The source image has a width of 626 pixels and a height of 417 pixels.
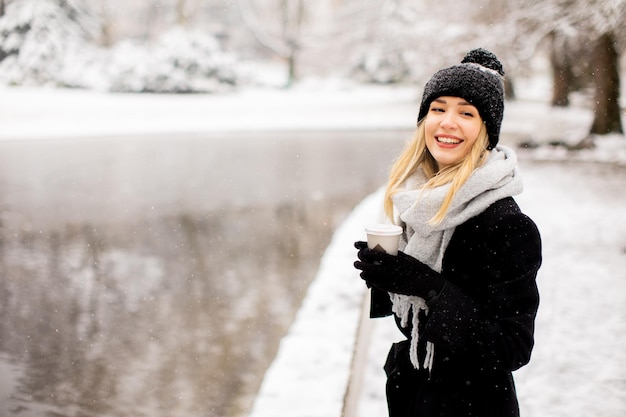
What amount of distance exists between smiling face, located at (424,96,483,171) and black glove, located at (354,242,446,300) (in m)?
0.36

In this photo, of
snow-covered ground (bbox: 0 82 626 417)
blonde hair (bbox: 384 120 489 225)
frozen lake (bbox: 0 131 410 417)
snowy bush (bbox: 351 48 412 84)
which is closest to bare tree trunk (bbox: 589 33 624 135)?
snow-covered ground (bbox: 0 82 626 417)

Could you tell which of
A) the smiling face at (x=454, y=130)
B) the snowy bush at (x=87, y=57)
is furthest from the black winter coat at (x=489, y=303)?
the snowy bush at (x=87, y=57)

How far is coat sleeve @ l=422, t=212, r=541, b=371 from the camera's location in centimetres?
168

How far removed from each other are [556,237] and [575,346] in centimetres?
321

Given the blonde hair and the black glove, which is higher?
the blonde hair

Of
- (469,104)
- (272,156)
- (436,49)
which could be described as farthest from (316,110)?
(469,104)

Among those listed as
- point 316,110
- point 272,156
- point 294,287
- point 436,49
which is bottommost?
point 294,287

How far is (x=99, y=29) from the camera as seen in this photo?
108 ft

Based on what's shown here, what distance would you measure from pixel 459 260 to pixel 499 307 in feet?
0.61

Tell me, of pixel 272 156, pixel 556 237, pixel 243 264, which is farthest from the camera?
pixel 272 156

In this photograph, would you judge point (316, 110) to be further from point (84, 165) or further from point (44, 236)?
point (44, 236)

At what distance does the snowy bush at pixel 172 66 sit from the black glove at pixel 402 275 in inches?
1164

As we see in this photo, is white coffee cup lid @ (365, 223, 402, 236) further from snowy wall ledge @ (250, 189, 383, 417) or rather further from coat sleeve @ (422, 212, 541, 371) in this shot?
snowy wall ledge @ (250, 189, 383, 417)

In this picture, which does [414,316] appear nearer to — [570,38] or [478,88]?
[478,88]
